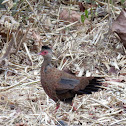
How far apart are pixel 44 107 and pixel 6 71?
1213 mm

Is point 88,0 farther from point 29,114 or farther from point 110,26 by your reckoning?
point 29,114

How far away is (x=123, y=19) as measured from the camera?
19.1 feet

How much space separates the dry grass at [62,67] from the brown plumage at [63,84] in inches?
11.6

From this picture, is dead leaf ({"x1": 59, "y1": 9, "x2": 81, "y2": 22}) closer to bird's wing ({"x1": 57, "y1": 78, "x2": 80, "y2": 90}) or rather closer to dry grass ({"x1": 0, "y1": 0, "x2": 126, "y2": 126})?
dry grass ({"x1": 0, "y1": 0, "x2": 126, "y2": 126})

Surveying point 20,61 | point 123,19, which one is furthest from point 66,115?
point 123,19

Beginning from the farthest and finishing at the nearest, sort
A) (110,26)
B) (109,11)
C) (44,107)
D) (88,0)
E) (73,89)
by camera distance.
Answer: (88,0), (109,11), (110,26), (44,107), (73,89)

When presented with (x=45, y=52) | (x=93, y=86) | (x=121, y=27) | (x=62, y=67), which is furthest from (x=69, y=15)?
(x=93, y=86)

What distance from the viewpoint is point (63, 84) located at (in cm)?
405

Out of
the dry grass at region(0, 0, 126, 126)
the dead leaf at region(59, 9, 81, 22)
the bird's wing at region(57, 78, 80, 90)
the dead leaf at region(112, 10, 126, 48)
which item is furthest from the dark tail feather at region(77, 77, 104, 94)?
the dead leaf at region(59, 9, 81, 22)

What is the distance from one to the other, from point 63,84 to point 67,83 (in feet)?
0.18

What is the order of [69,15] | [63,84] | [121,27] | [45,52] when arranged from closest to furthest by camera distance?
[63,84]
[45,52]
[121,27]
[69,15]

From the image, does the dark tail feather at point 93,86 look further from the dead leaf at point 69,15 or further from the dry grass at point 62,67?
the dead leaf at point 69,15

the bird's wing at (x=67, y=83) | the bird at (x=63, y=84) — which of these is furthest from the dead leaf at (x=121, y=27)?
the bird's wing at (x=67, y=83)

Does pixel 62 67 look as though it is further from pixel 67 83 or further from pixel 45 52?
pixel 67 83
